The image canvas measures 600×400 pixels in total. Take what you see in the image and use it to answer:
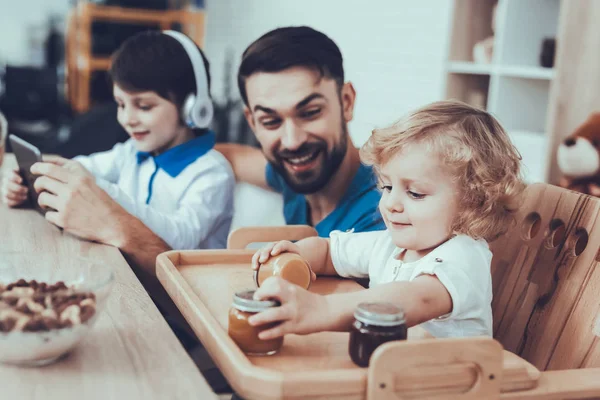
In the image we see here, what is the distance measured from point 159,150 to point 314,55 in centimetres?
60

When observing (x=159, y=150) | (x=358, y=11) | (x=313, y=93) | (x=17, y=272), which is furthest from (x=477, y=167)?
(x=358, y=11)

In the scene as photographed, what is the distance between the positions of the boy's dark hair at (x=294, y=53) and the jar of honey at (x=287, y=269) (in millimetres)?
656

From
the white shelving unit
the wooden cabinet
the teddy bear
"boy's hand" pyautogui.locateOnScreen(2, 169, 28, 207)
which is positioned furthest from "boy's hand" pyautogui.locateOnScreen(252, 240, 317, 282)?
the wooden cabinet

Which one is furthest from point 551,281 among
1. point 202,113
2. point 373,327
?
point 202,113

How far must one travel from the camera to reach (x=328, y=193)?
191 centimetres

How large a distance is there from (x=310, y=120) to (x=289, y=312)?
90cm

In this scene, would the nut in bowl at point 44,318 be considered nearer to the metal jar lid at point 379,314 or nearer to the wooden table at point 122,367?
the wooden table at point 122,367

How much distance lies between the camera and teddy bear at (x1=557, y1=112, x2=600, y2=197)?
2.48 metres

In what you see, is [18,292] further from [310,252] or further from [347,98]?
[347,98]

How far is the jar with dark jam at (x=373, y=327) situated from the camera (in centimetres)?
90

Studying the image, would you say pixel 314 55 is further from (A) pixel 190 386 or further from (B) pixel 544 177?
(B) pixel 544 177

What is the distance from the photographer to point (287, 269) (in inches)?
47.9

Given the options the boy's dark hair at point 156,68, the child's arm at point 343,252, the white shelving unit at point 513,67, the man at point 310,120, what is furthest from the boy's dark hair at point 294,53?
the white shelving unit at point 513,67

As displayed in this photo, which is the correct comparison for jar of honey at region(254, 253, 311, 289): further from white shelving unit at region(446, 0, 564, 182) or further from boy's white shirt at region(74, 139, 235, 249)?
white shelving unit at region(446, 0, 564, 182)
